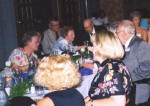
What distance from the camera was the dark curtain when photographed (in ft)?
19.1

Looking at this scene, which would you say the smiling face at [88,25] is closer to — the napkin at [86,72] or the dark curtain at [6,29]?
the dark curtain at [6,29]

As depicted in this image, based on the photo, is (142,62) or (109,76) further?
(142,62)

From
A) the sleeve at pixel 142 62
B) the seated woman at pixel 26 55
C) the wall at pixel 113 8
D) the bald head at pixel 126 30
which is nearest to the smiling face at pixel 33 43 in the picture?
the seated woman at pixel 26 55

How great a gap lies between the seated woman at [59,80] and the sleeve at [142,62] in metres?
1.58

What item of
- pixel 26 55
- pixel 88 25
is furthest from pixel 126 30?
pixel 88 25

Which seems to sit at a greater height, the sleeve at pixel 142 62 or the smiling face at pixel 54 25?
the smiling face at pixel 54 25

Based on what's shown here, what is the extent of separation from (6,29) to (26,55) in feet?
6.97

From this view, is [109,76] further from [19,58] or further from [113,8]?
[113,8]

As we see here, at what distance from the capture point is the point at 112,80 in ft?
6.97

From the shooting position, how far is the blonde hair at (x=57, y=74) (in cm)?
180

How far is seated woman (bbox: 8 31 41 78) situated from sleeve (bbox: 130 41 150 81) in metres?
1.30

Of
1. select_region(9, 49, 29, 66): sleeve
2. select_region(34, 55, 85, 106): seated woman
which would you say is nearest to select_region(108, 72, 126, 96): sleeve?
select_region(34, 55, 85, 106): seated woman

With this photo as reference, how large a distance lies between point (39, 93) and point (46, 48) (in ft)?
10.8

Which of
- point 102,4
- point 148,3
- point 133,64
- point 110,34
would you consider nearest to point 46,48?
point 133,64
